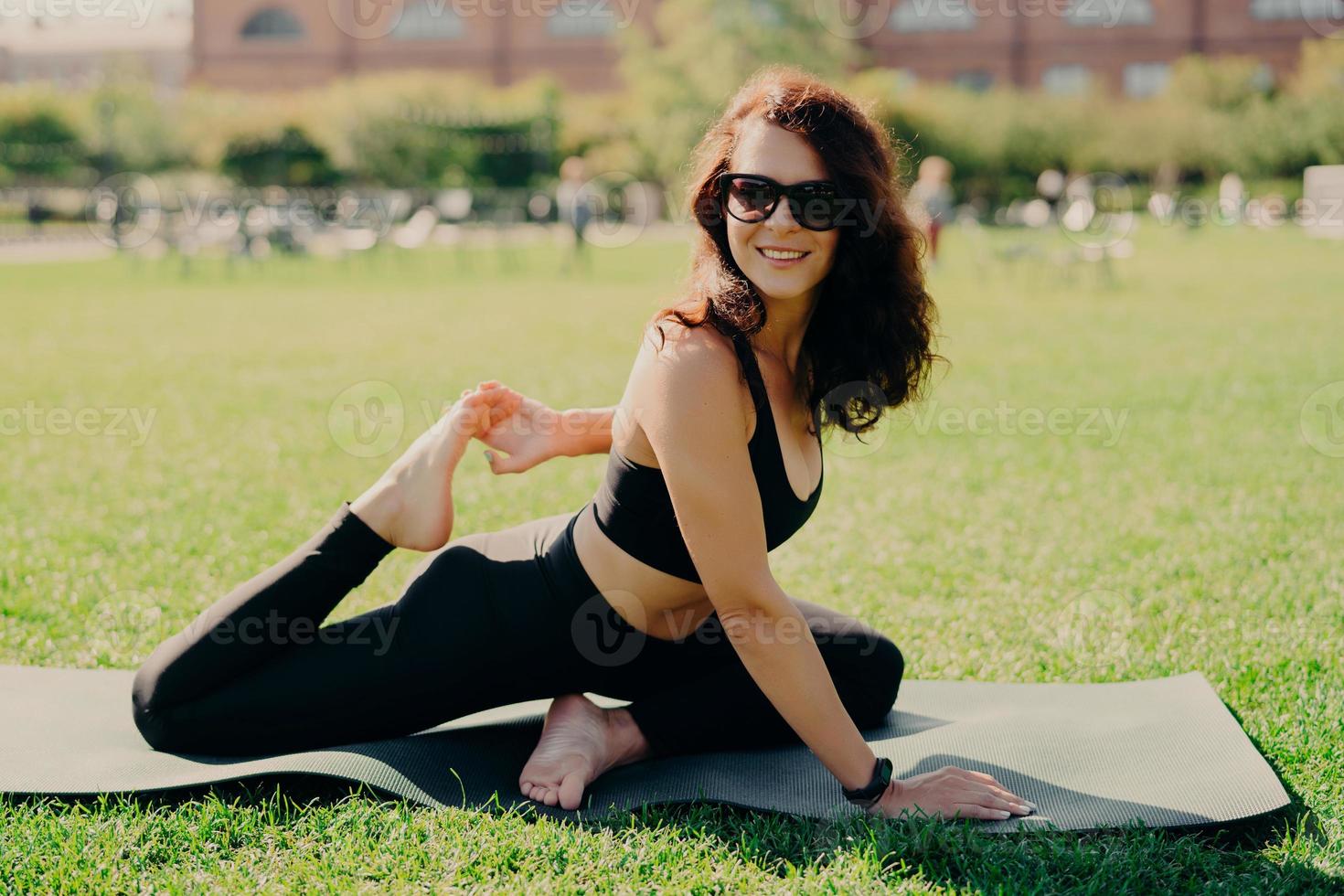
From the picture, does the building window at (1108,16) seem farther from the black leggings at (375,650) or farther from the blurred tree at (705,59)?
the black leggings at (375,650)

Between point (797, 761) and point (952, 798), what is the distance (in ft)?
1.33

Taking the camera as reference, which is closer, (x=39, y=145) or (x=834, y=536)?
(x=834, y=536)

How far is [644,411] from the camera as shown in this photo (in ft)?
7.29

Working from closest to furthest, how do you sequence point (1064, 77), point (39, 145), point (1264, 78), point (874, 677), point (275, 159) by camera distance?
point (874, 677), point (275, 159), point (39, 145), point (1264, 78), point (1064, 77)

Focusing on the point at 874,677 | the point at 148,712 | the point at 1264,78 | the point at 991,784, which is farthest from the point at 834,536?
the point at 1264,78

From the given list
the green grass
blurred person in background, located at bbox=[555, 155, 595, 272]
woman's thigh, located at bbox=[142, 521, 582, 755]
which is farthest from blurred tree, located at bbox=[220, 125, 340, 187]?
woman's thigh, located at bbox=[142, 521, 582, 755]

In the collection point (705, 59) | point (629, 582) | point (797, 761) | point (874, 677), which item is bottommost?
point (797, 761)

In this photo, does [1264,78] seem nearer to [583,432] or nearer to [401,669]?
[583,432]

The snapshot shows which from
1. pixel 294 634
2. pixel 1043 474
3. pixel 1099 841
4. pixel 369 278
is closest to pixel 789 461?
pixel 1099 841

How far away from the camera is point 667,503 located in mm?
2326

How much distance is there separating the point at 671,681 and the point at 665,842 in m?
0.48

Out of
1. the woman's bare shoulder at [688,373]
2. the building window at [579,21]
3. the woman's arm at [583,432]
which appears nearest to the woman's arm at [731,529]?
the woman's bare shoulder at [688,373]

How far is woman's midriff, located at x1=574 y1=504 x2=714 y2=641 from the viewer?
94.9 inches

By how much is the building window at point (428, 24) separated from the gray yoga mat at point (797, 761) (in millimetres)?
45509
